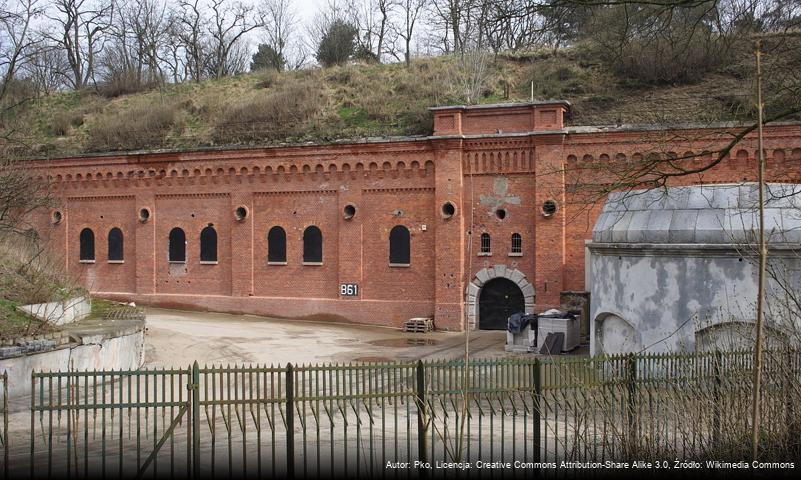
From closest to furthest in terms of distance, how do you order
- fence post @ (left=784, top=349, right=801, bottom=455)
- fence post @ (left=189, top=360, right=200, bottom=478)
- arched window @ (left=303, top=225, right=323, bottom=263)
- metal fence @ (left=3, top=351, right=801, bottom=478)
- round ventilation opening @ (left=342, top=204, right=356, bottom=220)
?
fence post @ (left=784, top=349, right=801, bottom=455), metal fence @ (left=3, top=351, right=801, bottom=478), fence post @ (left=189, top=360, right=200, bottom=478), round ventilation opening @ (left=342, top=204, right=356, bottom=220), arched window @ (left=303, top=225, right=323, bottom=263)

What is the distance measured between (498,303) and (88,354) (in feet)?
45.6

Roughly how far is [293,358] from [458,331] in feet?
22.2

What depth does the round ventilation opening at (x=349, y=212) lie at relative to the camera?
1053 inches

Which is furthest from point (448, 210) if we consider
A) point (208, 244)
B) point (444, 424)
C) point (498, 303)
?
point (444, 424)

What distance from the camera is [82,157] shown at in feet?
99.7

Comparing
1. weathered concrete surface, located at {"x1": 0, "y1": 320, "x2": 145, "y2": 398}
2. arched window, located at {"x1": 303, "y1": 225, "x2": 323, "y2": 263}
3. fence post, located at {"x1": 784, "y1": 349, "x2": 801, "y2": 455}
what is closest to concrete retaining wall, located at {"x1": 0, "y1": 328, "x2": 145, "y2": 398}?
weathered concrete surface, located at {"x1": 0, "y1": 320, "x2": 145, "y2": 398}

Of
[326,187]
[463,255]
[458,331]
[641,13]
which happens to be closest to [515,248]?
[463,255]

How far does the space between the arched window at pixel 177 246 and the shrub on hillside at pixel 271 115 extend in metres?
3.97

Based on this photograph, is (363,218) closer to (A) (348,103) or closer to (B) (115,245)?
(A) (348,103)

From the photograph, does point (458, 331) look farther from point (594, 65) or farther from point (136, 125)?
point (136, 125)

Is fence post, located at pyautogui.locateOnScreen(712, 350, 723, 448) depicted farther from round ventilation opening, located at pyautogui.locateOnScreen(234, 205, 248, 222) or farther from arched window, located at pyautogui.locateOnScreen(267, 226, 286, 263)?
round ventilation opening, located at pyautogui.locateOnScreen(234, 205, 248, 222)

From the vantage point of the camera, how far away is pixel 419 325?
25.0 m

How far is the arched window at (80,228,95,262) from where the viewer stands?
1221 inches

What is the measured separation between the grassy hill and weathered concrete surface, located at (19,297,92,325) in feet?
35.4
